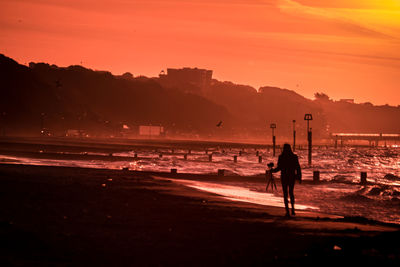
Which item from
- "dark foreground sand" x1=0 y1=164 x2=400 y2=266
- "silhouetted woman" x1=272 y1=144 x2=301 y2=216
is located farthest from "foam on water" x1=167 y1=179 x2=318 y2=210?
"dark foreground sand" x1=0 y1=164 x2=400 y2=266

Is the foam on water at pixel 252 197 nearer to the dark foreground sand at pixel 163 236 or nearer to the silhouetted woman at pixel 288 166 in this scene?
the silhouetted woman at pixel 288 166

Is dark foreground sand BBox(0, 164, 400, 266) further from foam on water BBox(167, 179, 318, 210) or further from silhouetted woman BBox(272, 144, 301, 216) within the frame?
foam on water BBox(167, 179, 318, 210)

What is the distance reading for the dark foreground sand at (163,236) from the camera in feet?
29.3

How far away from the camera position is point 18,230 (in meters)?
10.2

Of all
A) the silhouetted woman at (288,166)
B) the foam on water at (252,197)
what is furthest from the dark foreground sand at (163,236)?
the foam on water at (252,197)

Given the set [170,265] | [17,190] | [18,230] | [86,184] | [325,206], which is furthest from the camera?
[325,206]

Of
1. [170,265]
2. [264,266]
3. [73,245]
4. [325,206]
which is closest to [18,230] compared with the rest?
[73,245]

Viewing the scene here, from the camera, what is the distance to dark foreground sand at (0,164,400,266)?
8922 mm

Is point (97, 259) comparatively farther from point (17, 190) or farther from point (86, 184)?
point (86, 184)

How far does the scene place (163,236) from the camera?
1104cm

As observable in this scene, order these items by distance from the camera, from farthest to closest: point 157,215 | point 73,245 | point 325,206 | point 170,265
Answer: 1. point 325,206
2. point 157,215
3. point 73,245
4. point 170,265

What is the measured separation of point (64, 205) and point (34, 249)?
590cm

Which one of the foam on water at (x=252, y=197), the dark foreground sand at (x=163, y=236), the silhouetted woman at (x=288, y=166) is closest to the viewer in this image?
the dark foreground sand at (x=163, y=236)

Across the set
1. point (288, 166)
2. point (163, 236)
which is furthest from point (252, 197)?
point (163, 236)
